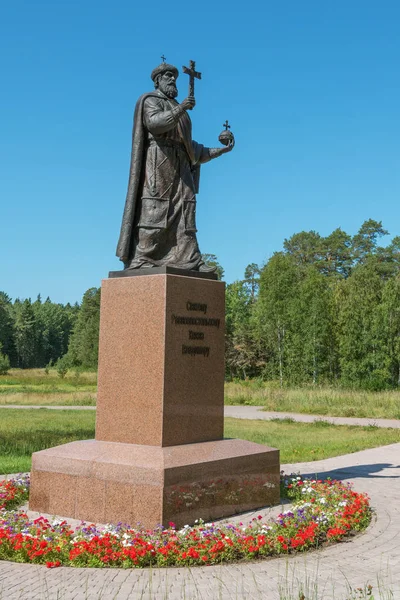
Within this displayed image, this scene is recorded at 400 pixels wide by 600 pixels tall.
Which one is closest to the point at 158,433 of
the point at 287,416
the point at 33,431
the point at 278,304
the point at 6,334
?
the point at 33,431

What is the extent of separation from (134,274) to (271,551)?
3.40 meters

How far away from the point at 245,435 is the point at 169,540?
10076mm

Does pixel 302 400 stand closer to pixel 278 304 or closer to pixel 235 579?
pixel 278 304

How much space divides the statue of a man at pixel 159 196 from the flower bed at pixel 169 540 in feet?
10.0

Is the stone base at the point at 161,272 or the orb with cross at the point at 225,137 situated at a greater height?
the orb with cross at the point at 225,137

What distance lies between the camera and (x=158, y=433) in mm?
6707

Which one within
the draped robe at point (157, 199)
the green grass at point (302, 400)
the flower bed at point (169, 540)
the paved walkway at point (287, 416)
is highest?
the draped robe at point (157, 199)

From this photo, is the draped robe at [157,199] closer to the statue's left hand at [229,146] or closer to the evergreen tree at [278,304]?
the statue's left hand at [229,146]

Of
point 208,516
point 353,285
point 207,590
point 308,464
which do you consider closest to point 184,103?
point 208,516

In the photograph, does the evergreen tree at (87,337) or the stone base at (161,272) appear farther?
the evergreen tree at (87,337)

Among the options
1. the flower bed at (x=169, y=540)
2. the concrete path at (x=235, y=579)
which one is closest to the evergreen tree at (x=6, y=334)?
the flower bed at (x=169, y=540)

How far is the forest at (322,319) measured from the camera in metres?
37.9

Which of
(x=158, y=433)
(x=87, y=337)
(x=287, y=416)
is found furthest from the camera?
(x=87, y=337)

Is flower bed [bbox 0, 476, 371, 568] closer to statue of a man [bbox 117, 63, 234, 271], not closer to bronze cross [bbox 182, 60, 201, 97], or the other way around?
statue of a man [bbox 117, 63, 234, 271]
